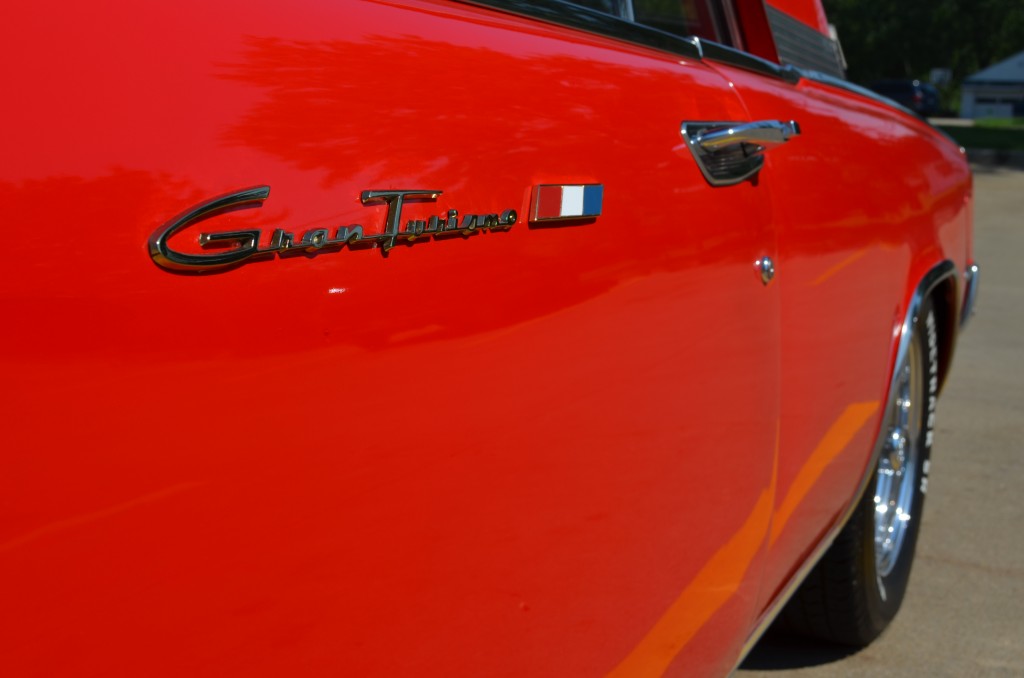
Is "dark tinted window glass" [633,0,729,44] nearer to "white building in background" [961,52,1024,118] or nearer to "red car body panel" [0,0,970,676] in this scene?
"red car body panel" [0,0,970,676]

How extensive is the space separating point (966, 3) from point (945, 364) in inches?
1393

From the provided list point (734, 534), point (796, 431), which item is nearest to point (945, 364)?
point (796, 431)

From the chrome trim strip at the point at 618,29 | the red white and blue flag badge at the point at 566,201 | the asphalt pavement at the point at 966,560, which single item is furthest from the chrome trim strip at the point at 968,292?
the red white and blue flag badge at the point at 566,201

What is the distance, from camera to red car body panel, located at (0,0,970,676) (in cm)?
84

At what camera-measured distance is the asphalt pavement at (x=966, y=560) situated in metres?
2.87

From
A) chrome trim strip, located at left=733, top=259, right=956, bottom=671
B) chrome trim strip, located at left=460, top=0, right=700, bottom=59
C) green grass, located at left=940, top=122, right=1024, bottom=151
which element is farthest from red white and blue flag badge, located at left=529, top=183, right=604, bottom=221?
green grass, located at left=940, top=122, right=1024, bottom=151

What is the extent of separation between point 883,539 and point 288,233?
2444mm

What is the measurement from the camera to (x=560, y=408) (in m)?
1.30

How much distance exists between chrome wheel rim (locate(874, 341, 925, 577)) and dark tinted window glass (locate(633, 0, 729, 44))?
1.01 metres

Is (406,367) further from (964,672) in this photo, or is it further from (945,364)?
(945,364)

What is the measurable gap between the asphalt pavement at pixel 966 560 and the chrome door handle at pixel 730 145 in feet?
4.75

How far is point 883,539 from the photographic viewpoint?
3.10 metres

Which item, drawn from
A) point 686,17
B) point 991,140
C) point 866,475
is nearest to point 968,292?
point 866,475

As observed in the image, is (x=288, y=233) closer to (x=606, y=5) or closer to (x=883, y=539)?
(x=606, y=5)
